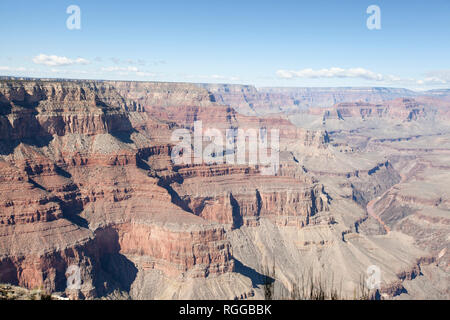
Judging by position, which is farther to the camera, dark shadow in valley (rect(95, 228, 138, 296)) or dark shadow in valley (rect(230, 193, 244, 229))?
dark shadow in valley (rect(230, 193, 244, 229))

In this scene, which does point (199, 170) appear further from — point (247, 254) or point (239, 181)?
point (247, 254)

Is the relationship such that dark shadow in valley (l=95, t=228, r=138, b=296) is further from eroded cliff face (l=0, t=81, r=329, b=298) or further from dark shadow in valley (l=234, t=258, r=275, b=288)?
dark shadow in valley (l=234, t=258, r=275, b=288)

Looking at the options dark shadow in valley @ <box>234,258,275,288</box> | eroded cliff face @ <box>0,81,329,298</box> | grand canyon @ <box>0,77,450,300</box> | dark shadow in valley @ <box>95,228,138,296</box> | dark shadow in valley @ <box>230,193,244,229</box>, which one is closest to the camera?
eroded cliff face @ <box>0,81,329,298</box>

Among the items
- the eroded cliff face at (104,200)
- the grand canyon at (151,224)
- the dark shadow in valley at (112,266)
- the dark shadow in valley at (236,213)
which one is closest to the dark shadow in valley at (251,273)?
the grand canyon at (151,224)

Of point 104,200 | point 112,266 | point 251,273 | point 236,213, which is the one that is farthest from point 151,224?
point 236,213

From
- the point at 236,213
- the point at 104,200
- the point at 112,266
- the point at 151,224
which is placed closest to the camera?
the point at 112,266

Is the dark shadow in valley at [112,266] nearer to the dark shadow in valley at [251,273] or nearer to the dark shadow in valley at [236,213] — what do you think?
the dark shadow in valley at [251,273]

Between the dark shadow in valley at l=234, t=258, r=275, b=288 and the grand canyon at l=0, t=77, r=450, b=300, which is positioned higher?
the grand canyon at l=0, t=77, r=450, b=300

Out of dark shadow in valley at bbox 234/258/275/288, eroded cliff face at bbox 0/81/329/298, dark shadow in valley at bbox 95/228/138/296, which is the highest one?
eroded cliff face at bbox 0/81/329/298

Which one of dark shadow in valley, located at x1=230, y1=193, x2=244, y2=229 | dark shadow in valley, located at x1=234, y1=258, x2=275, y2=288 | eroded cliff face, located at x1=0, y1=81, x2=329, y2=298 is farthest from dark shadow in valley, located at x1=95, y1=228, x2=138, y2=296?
dark shadow in valley, located at x1=230, y1=193, x2=244, y2=229

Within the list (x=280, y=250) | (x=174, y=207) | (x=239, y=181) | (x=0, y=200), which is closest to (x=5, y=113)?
(x=0, y=200)

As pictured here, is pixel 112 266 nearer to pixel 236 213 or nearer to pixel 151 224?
pixel 151 224

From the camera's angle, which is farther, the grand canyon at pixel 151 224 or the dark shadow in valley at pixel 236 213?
the dark shadow in valley at pixel 236 213
